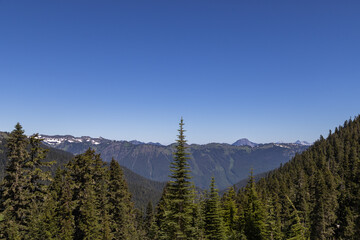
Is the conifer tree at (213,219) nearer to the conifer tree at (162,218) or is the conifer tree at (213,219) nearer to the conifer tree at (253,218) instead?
the conifer tree at (162,218)

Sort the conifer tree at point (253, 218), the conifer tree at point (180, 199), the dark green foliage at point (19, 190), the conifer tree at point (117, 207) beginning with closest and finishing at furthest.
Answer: the conifer tree at point (180, 199) < the dark green foliage at point (19, 190) < the conifer tree at point (253, 218) < the conifer tree at point (117, 207)

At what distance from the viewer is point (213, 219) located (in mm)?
26172

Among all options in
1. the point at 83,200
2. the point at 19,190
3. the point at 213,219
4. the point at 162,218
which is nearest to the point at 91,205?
the point at 83,200

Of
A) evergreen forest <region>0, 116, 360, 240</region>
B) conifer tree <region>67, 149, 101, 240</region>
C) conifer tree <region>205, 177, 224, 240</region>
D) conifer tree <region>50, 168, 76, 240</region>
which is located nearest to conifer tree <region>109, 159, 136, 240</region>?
evergreen forest <region>0, 116, 360, 240</region>

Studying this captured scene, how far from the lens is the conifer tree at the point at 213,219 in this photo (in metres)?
25.6

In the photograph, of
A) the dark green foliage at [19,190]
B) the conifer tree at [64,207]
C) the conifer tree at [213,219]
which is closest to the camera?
the conifer tree at [213,219]

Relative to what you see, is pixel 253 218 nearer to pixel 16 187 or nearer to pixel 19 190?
pixel 19 190

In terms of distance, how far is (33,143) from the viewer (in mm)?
31078

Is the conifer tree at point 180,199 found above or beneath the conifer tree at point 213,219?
above

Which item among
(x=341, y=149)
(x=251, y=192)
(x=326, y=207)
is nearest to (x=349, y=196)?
(x=326, y=207)

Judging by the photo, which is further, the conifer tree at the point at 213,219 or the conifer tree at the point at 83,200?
the conifer tree at the point at 83,200

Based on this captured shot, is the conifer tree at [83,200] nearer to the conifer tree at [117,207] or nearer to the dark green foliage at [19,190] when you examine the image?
the dark green foliage at [19,190]

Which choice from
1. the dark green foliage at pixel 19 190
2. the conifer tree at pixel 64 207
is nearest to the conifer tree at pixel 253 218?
the conifer tree at pixel 64 207

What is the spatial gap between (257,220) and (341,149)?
124057mm
